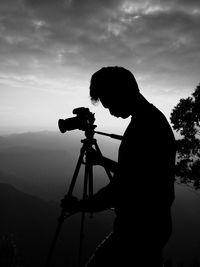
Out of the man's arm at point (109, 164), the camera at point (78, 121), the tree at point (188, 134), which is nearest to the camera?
the man's arm at point (109, 164)

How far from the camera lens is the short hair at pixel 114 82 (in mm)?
2096

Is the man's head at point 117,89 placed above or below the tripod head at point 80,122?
above

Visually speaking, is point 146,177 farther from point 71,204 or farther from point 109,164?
point 109,164

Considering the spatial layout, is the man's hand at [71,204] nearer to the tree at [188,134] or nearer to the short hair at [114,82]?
the short hair at [114,82]

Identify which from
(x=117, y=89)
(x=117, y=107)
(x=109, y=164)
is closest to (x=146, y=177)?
(x=117, y=107)

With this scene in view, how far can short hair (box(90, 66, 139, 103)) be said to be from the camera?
2.10 m

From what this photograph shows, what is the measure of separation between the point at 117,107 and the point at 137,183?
29.0 inches

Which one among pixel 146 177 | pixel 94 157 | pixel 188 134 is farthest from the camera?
pixel 188 134

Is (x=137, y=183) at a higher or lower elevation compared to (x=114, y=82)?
lower

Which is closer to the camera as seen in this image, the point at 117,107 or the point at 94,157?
the point at 117,107

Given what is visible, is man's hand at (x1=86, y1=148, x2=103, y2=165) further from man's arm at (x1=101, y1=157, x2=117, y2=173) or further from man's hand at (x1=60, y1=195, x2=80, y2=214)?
man's hand at (x1=60, y1=195, x2=80, y2=214)

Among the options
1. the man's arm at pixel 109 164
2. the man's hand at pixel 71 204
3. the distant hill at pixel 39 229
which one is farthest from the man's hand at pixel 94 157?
the distant hill at pixel 39 229

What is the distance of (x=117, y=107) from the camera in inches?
84.0

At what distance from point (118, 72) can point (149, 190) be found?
1.13 metres
